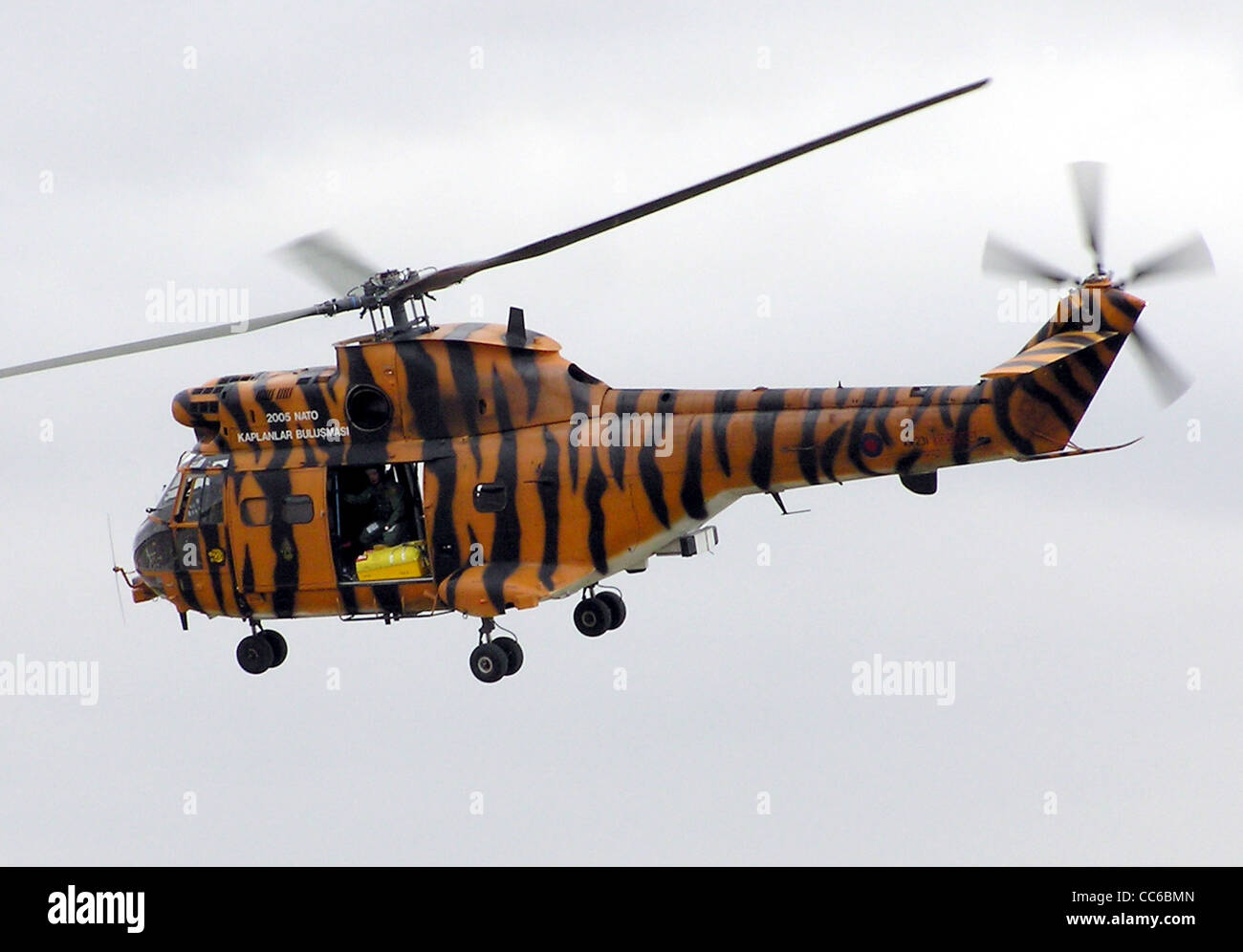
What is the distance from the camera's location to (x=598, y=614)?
123 ft

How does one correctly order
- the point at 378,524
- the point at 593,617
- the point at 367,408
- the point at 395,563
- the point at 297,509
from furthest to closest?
the point at 593,617
the point at 378,524
the point at 297,509
the point at 367,408
the point at 395,563

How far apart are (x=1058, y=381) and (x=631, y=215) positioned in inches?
266

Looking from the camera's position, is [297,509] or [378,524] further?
[378,524]

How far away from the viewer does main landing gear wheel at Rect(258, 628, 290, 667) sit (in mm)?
38531

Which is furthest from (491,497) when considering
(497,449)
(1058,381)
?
(1058,381)

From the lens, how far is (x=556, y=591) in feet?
114

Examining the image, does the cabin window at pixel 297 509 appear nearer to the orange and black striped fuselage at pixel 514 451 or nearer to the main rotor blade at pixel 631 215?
the orange and black striped fuselage at pixel 514 451

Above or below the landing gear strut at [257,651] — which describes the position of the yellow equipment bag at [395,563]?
above

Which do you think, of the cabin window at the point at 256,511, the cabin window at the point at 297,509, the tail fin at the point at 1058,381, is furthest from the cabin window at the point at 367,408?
the tail fin at the point at 1058,381

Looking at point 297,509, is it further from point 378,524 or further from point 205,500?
point 205,500

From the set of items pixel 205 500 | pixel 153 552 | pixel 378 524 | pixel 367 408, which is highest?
pixel 367 408

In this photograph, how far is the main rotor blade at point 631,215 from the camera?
29.7 meters

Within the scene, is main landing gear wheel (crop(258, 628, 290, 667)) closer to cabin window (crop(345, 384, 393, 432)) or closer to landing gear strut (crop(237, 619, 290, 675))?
landing gear strut (crop(237, 619, 290, 675))

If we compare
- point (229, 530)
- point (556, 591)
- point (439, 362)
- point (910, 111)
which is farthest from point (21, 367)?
point (910, 111)
